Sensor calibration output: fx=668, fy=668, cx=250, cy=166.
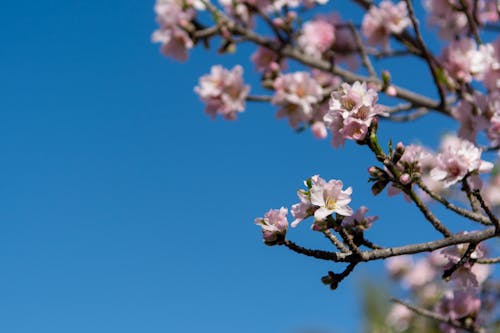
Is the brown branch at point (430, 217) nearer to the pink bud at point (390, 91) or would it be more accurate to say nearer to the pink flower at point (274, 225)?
the pink flower at point (274, 225)

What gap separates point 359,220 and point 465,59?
2.37 m

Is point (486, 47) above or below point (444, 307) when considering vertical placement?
above

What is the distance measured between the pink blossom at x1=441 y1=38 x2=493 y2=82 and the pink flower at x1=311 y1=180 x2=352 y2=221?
2157mm

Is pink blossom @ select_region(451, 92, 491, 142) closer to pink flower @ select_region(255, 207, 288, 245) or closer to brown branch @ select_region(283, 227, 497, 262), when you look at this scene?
brown branch @ select_region(283, 227, 497, 262)

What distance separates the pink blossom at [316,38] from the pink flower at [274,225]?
8.72 ft

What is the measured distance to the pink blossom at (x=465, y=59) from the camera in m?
3.76

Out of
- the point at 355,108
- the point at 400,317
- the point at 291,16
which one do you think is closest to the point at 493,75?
the point at 291,16

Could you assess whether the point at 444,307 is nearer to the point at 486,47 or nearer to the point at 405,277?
the point at 486,47

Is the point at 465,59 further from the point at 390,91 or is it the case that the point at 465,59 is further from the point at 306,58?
the point at 306,58

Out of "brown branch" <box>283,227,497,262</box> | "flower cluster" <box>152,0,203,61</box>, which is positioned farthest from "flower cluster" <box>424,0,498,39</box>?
"brown branch" <box>283,227,497,262</box>

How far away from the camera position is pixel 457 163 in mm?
2055

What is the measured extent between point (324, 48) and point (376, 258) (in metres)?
2.97

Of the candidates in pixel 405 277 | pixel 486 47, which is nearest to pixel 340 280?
pixel 486 47

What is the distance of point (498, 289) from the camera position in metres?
4.37
